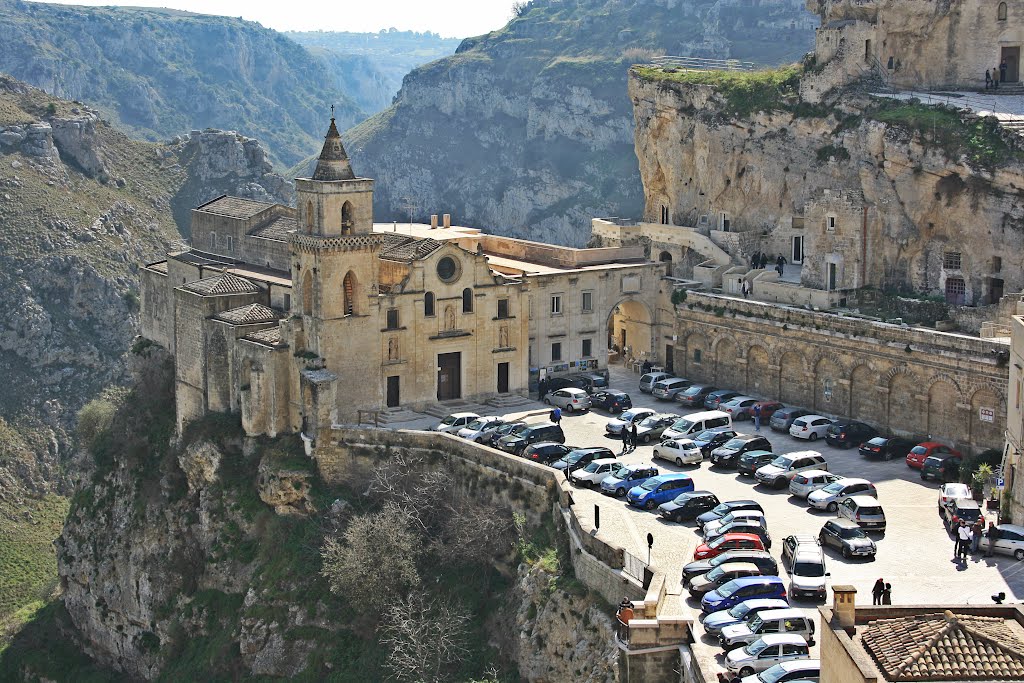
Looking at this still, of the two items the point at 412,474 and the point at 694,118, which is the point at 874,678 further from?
the point at 694,118

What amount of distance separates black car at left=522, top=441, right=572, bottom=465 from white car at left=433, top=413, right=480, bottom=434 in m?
4.24

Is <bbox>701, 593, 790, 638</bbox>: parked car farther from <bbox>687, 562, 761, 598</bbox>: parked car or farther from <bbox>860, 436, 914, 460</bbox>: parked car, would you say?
<bbox>860, 436, 914, 460</bbox>: parked car

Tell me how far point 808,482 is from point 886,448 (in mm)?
6537

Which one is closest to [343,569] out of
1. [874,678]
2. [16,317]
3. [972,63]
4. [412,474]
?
[412,474]

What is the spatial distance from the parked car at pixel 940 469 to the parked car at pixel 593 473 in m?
11.2

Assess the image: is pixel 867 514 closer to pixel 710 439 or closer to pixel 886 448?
pixel 886 448

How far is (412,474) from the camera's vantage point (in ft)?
191

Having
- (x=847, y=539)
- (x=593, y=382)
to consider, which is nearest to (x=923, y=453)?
(x=847, y=539)

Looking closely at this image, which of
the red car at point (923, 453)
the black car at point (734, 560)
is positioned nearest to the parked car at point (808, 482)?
the red car at point (923, 453)

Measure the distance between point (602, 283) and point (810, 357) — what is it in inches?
441

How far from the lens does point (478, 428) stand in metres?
59.3

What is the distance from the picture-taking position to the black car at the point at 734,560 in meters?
42.5

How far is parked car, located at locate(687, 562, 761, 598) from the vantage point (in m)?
41.8

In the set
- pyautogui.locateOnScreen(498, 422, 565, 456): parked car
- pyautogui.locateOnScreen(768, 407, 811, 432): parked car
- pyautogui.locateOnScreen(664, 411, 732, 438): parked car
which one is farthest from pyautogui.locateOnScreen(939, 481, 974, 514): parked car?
pyautogui.locateOnScreen(498, 422, 565, 456): parked car
